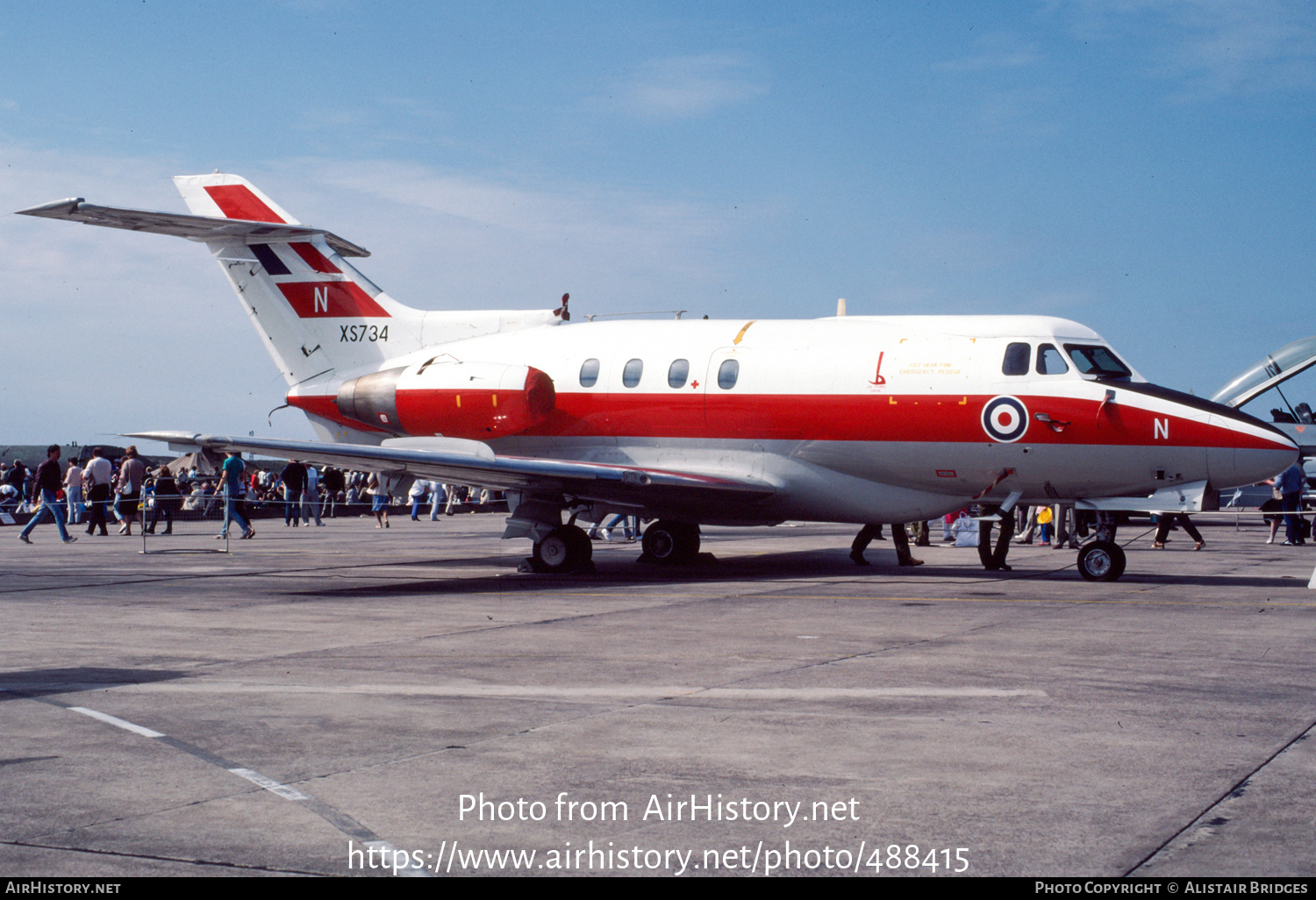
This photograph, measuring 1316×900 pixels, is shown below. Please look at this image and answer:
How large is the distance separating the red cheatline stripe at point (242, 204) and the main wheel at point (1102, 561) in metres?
13.7

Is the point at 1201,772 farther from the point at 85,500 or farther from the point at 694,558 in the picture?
the point at 85,500

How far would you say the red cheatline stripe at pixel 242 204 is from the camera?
20.5m

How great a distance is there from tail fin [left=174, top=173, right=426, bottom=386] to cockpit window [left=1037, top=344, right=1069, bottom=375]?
9872 millimetres

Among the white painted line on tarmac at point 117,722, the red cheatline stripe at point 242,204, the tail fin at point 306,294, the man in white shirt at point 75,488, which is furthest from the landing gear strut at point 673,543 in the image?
the man in white shirt at point 75,488

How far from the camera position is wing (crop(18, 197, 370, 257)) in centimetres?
1753

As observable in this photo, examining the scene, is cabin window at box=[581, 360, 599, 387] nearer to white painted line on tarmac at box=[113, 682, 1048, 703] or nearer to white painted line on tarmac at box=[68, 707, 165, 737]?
white painted line on tarmac at box=[113, 682, 1048, 703]

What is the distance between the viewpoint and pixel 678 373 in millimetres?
17531

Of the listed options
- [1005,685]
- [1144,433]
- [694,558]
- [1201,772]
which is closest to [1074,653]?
[1005,685]

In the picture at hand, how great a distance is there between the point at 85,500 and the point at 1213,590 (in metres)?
25.4

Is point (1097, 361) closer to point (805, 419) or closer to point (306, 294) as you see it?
point (805, 419)

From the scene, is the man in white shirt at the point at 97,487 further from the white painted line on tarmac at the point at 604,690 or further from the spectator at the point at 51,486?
the white painted line on tarmac at the point at 604,690

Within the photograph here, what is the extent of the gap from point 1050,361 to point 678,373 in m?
5.05

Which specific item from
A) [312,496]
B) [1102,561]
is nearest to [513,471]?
[1102,561]

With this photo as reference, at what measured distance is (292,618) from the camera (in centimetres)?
1180
